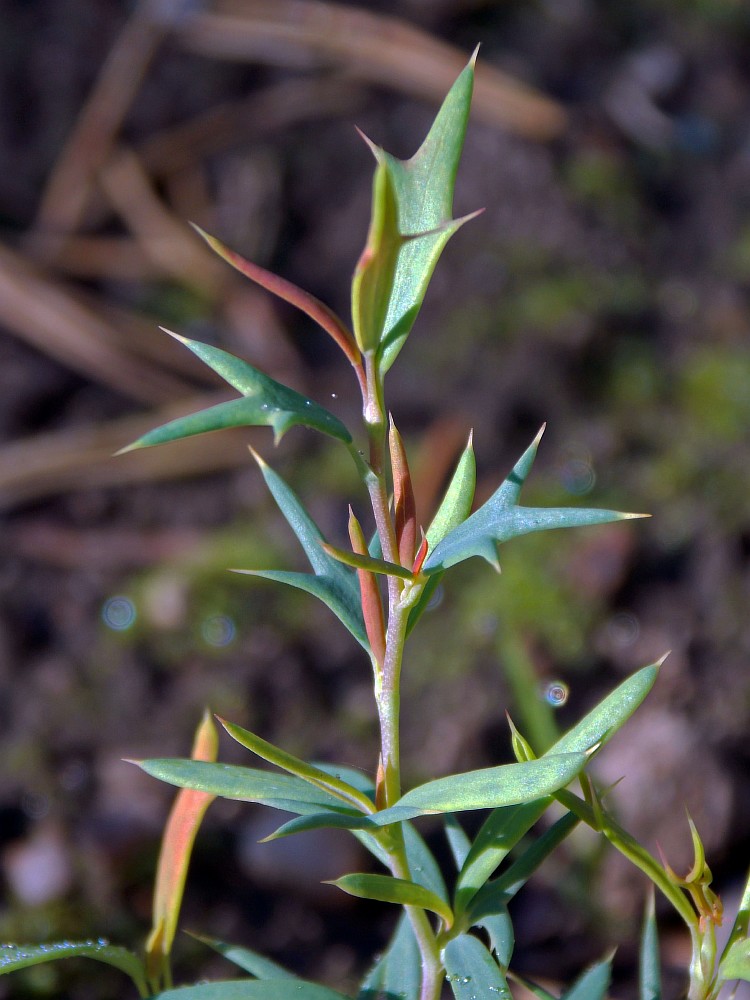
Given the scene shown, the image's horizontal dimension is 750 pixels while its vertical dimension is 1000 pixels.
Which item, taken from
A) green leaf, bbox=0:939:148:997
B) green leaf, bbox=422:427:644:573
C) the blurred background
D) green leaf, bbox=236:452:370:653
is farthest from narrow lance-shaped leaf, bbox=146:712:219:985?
the blurred background

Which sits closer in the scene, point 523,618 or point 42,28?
point 523,618

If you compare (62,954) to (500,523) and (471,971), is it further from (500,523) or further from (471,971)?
(500,523)

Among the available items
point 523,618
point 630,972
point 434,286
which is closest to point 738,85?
point 434,286

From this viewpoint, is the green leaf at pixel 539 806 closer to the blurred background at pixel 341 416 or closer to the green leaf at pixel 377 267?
the green leaf at pixel 377 267

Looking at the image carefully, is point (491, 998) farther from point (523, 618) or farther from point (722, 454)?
point (722, 454)

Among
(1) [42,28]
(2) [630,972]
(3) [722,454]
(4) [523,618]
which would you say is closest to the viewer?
(2) [630,972]

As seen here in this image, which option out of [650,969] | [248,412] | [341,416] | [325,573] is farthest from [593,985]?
[341,416]

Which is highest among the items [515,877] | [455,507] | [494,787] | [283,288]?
[283,288]
